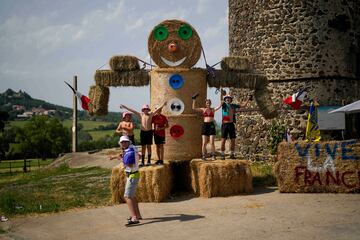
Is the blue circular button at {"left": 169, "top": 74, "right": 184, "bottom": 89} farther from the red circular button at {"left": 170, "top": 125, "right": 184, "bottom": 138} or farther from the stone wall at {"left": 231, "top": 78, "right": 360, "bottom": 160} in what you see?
the stone wall at {"left": 231, "top": 78, "right": 360, "bottom": 160}

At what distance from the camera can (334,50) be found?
55.1ft

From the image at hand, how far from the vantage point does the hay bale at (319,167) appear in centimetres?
1056

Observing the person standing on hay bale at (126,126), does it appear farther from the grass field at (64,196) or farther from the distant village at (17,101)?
the distant village at (17,101)

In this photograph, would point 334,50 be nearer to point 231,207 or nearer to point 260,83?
point 260,83

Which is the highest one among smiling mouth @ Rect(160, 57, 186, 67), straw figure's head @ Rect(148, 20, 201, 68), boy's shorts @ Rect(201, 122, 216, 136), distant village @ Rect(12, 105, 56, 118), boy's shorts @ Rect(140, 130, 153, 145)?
distant village @ Rect(12, 105, 56, 118)

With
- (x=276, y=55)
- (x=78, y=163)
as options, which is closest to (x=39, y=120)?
(x=78, y=163)

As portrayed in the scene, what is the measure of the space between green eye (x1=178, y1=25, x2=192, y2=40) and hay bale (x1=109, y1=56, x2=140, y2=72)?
1445 mm

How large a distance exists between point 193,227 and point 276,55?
35.8 ft

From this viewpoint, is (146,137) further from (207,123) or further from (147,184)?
(207,123)

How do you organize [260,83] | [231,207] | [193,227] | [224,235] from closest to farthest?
[224,235] → [193,227] → [231,207] → [260,83]

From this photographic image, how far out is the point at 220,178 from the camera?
10820 mm

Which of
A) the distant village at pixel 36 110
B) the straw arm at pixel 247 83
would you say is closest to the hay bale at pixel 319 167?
the straw arm at pixel 247 83

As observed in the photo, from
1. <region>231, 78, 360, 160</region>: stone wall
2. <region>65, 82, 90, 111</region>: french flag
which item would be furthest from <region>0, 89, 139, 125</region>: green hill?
<region>65, 82, 90, 111</region>: french flag

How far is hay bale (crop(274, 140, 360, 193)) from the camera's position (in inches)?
416
